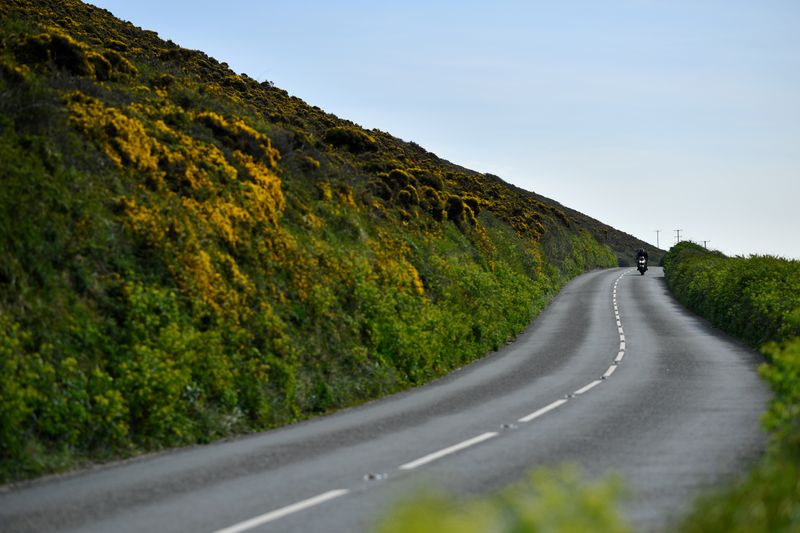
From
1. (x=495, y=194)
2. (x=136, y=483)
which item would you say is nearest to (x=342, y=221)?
(x=136, y=483)

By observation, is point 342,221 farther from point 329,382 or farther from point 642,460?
point 642,460

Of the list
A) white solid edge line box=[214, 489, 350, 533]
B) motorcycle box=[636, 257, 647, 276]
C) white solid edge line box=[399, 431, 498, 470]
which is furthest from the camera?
motorcycle box=[636, 257, 647, 276]

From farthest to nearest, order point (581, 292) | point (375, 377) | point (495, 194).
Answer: point (495, 194) → point (581, 292) → point (375, 377)

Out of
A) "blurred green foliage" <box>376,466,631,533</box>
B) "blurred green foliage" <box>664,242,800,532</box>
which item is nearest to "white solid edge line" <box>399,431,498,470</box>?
"blurred green foliage" <box>664,242,800,532</box>

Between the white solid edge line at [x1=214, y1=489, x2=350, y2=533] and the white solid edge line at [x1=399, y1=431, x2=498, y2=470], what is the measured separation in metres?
1.54

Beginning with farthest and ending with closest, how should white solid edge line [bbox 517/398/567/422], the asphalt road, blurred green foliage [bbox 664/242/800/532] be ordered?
white solid edge line [bbox 517/398/567/422]
the asphalt road
blurred green foliage [bbox 664/242/800/532]

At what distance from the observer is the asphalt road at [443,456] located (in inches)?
318

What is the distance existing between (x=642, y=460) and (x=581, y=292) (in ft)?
138

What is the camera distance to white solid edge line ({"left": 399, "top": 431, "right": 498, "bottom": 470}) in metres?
10.3

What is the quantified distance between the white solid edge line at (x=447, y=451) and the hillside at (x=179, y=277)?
3.78 m

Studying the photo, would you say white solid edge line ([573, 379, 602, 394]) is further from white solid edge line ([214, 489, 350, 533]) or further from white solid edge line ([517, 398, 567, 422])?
white solid edge line ([214, 489, 350, 533])

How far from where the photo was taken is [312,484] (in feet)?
30.4

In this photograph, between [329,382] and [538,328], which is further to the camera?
[538,328]

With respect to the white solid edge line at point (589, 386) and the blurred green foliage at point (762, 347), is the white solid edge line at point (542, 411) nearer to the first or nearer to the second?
the white solid edge line at point (589, 386)
